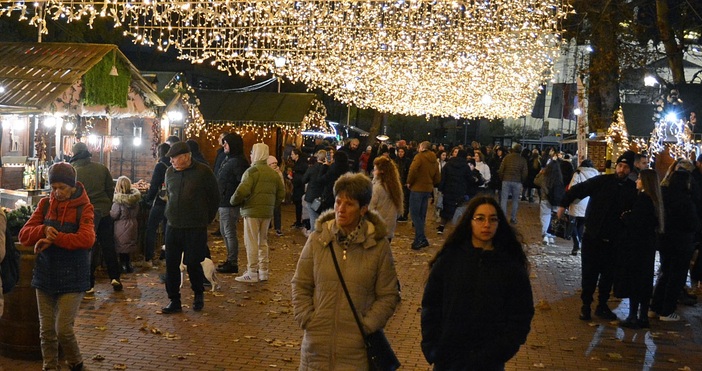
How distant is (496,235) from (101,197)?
6.58 m

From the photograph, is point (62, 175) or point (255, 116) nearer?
point (62, 175)

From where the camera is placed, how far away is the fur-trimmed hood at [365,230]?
495 cm

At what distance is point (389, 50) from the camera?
1939 centimetres

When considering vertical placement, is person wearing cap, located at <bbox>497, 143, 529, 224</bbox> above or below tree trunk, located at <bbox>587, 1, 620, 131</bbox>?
below

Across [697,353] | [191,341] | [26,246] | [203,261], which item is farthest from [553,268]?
[26,246]

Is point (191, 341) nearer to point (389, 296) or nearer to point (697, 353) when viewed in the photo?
point (389, 296)

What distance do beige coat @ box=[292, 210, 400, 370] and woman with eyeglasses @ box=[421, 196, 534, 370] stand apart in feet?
0.89

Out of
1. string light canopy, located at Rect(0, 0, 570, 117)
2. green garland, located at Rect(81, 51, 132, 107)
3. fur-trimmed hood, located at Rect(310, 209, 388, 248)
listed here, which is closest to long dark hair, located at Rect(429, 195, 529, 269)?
fur-trimmed hood, located at Rect(310, 209, 388, 248)

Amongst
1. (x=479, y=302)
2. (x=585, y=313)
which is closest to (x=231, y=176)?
(x=585, y=313)

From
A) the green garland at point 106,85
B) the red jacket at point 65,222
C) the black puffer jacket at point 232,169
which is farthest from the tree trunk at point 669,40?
the red jacket at point 65,222

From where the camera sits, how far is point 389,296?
4.93 metres

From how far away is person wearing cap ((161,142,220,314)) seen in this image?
9266mm

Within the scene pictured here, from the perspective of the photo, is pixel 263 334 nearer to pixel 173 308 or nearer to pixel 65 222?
pixel 173 308

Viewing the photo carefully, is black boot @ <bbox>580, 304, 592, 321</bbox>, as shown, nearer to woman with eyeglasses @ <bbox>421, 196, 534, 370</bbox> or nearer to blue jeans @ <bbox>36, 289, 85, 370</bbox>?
woman with eyeglasses @ <bbox>421, 196, 534, 370</bbox>
